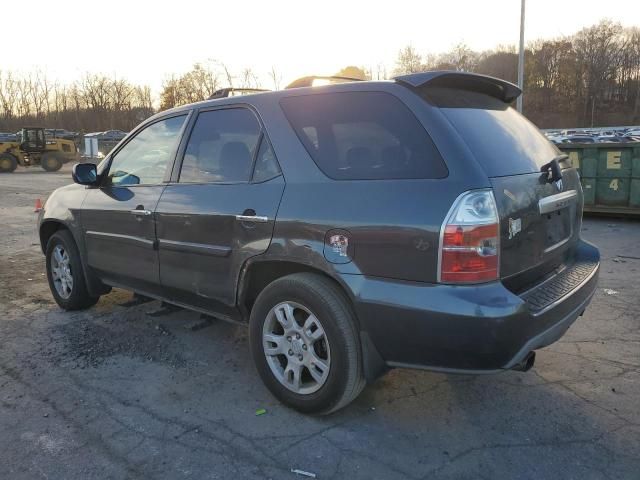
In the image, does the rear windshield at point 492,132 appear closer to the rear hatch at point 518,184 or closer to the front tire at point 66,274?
the rear hatch at point 518,184

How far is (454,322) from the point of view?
244cm

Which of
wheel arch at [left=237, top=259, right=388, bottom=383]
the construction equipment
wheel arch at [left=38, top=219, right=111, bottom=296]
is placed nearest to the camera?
wheel arch at [left=237, top=259, right=388, bottom=383]

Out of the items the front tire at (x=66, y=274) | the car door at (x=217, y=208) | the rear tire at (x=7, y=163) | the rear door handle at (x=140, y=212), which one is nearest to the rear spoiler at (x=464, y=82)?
the car door at (x=217, y=208)

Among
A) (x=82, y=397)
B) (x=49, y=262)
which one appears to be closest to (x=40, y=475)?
(x=82, y=397)

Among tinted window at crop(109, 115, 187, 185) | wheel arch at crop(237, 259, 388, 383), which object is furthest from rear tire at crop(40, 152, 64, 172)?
wheel arch at crop(237, 259, 388, 383)

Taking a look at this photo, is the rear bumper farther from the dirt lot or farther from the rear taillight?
the dirt lot

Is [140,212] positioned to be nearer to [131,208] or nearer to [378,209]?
[131,208]

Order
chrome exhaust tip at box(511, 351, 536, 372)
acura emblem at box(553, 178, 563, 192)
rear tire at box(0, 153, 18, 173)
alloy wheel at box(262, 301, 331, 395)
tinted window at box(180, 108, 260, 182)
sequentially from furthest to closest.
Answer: rear tire at box(0, 153, 18, 173), tinted window at box(180, 108, 260, 182), acura emblem at box(553, 178, 563, 192), alloy wheel at box(262, 301, 331, 395), chrome exhaust tip at box(511, 351, 536, 372)

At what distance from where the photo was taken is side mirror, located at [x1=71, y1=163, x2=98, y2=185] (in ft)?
14.6

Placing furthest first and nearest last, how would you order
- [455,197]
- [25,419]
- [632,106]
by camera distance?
[632,106]
[25,419]
[455,197]

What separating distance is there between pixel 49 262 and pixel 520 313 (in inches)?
179

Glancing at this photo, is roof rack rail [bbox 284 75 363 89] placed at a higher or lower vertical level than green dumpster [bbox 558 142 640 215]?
higher

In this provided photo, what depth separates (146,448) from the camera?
2814 millimetres

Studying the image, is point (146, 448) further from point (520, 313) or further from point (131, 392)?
point (520, 313)
